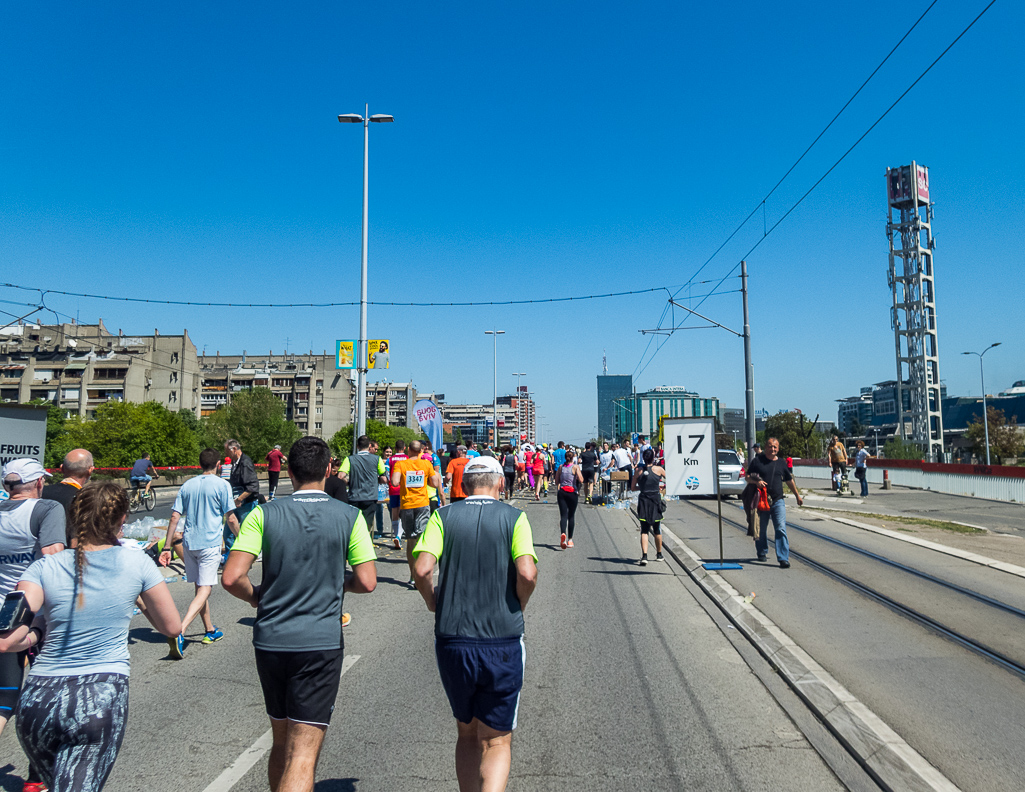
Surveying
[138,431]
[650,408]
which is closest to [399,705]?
[138,431]

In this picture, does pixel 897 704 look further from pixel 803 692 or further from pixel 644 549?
pixel 644 549

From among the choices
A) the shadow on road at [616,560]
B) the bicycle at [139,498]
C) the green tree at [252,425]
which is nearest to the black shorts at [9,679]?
the shadow on road at [616,560]

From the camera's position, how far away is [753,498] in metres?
11.5

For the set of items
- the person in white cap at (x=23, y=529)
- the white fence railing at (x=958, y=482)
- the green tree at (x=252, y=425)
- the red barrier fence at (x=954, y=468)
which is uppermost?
the green tree at (x=252, y=425)

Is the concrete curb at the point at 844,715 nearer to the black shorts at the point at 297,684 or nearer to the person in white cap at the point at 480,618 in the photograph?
the person in white cap at the point at 480,618

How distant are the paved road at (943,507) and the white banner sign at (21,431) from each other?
1726 cm

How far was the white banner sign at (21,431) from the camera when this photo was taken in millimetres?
7680

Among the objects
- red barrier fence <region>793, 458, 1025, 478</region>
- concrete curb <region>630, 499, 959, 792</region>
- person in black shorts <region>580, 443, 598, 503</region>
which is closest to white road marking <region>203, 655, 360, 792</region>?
concrete curb <region>630, 499, 959, 792</region>

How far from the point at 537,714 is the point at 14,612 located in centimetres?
324

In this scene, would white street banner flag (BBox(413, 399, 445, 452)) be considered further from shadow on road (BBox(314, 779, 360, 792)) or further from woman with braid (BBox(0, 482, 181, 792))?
woman with braid (BBox(0, 482, 181, 792))

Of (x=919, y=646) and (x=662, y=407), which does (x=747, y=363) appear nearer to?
(x=919, y=646)

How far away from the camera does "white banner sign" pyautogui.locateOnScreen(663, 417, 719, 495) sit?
35.4 feet

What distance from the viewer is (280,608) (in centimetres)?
319

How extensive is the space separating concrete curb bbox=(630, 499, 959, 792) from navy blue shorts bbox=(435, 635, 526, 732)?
220cm
